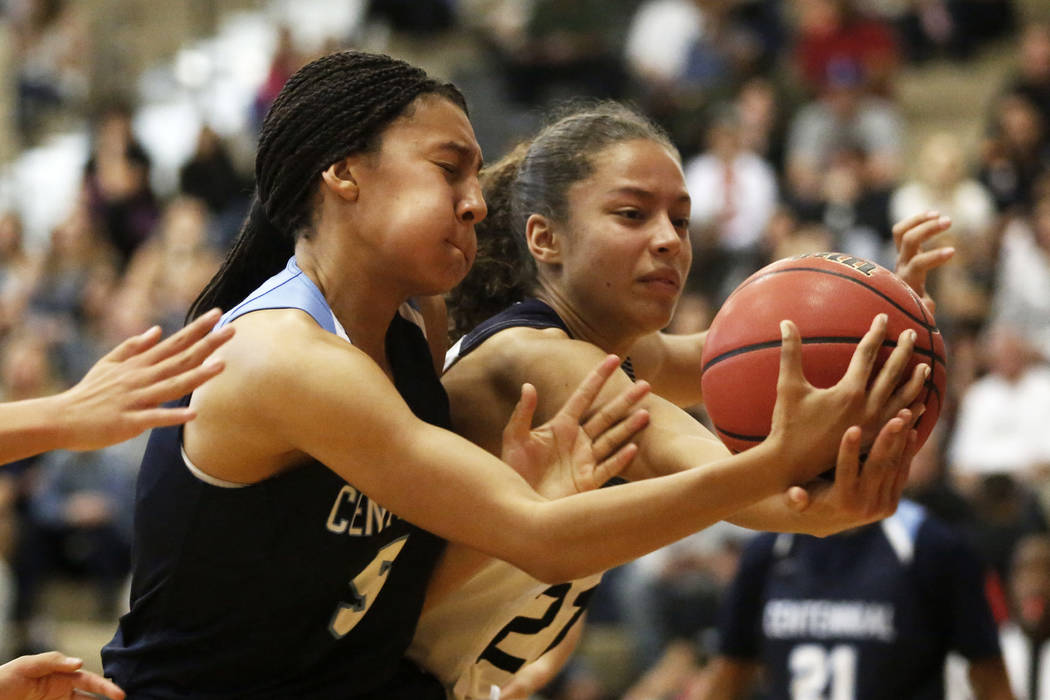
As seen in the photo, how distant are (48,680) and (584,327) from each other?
1.41 m

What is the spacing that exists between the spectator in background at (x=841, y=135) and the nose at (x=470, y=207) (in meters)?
7.31

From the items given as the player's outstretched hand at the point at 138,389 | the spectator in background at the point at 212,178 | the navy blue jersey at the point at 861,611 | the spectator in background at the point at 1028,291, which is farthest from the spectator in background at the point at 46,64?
the player's outstretched hand at the point at 138,389

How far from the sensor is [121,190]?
40.1ft

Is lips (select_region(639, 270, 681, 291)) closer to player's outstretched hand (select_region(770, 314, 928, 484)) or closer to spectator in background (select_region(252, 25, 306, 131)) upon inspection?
player's outstretched hand (select_region(770, 314, 928, 484))

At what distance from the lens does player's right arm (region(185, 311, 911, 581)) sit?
2697 mm

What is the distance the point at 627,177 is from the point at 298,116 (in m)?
0.79

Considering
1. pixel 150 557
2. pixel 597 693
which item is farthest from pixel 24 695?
pixel 597 693

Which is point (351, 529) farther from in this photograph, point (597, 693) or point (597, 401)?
point (597, 693)

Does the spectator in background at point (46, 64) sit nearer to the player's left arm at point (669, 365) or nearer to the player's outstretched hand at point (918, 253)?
the player's left arm at point (669, 365)

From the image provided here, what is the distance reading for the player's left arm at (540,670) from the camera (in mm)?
4137

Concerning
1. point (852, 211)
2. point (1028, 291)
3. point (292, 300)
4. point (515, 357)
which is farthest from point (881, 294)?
point (852, 211)

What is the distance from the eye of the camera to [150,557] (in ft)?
10.1

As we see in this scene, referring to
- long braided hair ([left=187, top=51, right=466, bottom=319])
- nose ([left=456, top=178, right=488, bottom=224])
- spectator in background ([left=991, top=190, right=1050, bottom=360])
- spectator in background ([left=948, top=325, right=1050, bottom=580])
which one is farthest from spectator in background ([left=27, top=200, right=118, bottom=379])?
nose ([left=456, top=178, right=488, bottom=224])

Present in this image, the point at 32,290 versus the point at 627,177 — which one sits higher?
the point at 627,177
